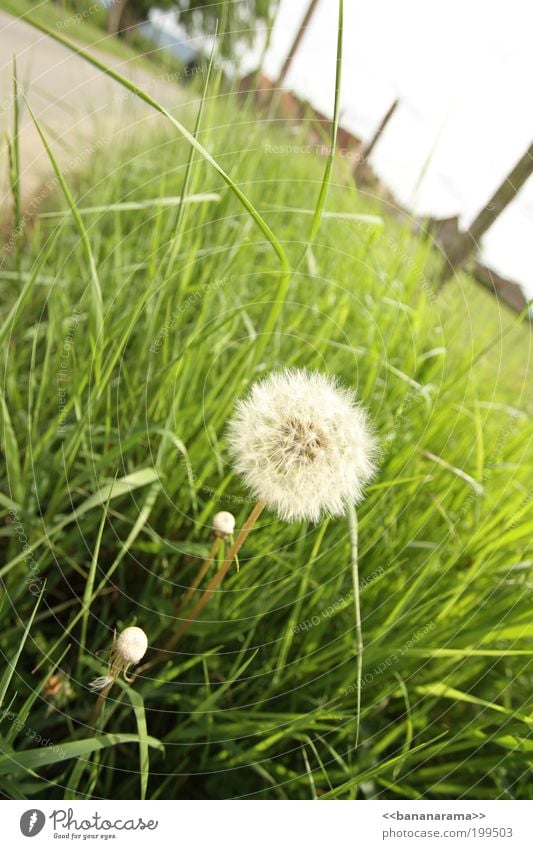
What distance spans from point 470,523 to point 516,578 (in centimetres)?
9

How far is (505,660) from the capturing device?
1.97 feet

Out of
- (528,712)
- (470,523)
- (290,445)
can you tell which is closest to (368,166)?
(470,523)

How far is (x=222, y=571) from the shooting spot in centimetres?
41

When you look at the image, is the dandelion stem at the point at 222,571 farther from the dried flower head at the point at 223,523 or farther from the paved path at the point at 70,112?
the paved path at the point at 70,112

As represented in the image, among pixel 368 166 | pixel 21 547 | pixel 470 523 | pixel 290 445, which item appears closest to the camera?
pixel 290 445

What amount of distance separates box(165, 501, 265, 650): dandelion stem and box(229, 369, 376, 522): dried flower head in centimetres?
2

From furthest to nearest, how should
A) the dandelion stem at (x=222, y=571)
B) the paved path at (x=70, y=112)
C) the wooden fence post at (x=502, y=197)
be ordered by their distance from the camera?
the paved path at (x=70, y=112), the wooden fence post at (x=502, y=197), the dandelion stem at (x=222, y=571)

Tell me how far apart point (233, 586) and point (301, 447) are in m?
0.18

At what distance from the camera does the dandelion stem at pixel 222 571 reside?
1.26ft

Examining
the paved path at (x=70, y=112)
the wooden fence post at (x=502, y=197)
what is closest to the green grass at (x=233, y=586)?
the wooden fence post at (x=502, y=197)

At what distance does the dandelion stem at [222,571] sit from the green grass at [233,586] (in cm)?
3
